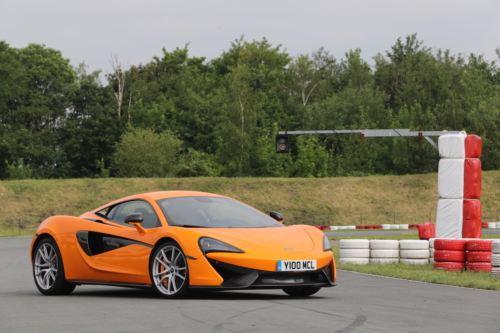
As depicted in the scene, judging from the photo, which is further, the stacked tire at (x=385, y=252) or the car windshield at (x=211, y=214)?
the stacked tire at (x=385, y=252)

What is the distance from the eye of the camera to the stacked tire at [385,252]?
1702cm

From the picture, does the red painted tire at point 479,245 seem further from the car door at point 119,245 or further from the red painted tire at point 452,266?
the car door at point 119,245

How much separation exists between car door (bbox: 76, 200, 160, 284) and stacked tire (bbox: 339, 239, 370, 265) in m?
8.10

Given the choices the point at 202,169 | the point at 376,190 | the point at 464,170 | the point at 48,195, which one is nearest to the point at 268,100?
the point at 202,169

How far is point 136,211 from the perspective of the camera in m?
9.84

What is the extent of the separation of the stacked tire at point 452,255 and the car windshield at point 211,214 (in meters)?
6.11

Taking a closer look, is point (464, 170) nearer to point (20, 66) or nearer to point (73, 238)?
point (73, 238)

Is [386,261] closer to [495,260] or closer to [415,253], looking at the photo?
[415,253]

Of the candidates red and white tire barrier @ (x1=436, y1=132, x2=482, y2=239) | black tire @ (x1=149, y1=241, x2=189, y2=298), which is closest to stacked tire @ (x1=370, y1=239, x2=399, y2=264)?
red and white tire barrier @ (x1=436, y1=132, x2=482, y2=239)

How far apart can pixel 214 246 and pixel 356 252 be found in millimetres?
8848

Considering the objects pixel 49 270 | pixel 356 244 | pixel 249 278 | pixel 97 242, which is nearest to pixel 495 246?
pixel 356 244

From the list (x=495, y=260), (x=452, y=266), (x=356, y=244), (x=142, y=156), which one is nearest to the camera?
(x=495, y=260)

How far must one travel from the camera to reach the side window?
9.54m

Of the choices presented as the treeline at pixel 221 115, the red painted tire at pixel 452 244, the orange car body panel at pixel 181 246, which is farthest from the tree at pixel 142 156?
the orange car body panel at pixel 181 246
